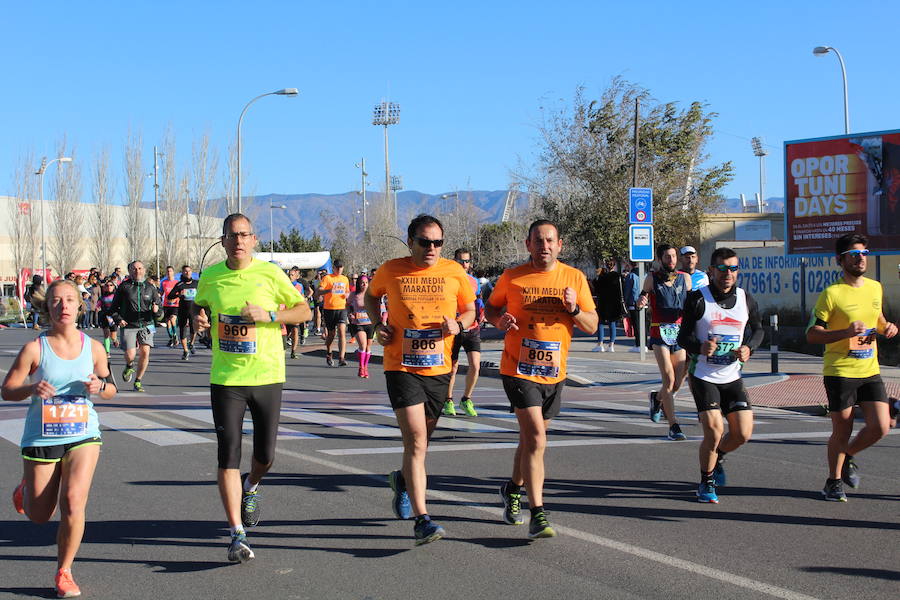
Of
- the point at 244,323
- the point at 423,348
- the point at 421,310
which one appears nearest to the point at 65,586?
the point at 244,323

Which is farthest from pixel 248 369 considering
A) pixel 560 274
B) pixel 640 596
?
pixel 640 596

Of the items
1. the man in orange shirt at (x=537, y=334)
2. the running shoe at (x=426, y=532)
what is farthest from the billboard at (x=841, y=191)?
the running shoe at (x=426, y=532)

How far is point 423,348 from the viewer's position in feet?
20.6

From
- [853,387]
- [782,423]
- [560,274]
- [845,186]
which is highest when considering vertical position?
[845,186]

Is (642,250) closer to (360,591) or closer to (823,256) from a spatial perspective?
(823,256)

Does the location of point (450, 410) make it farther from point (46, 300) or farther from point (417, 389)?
point (46, 300)

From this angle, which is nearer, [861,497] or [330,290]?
Result: [861,497]

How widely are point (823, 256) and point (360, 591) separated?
905 inches

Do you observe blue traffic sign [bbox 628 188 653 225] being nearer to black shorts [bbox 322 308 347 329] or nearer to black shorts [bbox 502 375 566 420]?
black shorts [bbox 322 308 347 329]

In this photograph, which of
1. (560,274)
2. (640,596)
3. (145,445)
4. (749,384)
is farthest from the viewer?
(749,384)

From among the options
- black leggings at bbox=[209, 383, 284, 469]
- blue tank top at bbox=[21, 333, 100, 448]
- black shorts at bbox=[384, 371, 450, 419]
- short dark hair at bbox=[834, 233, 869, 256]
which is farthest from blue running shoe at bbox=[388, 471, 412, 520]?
short dark hair at bbox=[834, 233, 869, 256]

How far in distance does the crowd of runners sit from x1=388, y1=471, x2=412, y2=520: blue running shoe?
0.01 meters

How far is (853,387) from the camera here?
24.4ft

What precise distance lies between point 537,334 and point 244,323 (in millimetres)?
1791
